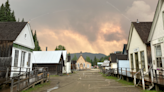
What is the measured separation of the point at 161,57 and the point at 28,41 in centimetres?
1409

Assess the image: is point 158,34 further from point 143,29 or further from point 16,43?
point 16,43

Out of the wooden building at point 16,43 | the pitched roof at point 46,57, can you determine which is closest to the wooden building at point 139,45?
the wooden building at point 16,43

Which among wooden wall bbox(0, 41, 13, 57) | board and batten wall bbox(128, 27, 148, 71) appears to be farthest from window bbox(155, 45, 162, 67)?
wooden wall bbox(0, 41, 13, 57)

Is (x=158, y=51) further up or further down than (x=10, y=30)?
further down

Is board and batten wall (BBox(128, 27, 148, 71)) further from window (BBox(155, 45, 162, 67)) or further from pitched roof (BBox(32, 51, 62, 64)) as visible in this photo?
pitched roof (BBox(32, 51, 62, 64))

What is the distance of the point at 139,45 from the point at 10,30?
47.9 ft

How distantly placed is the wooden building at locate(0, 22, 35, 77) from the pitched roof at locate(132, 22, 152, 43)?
13.3 m

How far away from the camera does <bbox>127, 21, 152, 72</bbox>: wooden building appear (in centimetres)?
1462

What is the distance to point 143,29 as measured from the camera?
16.8 m

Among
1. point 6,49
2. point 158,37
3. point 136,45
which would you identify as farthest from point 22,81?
point 136,45

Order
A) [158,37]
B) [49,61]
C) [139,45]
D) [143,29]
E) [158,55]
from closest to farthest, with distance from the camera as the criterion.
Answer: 1. [158,37]
2. [158,55]
3. [139,45]
4. [143,29]
5. [49,61]

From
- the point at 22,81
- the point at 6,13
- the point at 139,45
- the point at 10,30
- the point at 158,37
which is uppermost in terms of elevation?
the point at 6,13

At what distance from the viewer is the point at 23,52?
15305 mm

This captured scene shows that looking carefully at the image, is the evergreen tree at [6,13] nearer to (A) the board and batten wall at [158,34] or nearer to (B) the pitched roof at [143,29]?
(B) the pitched roof at [143,29]
